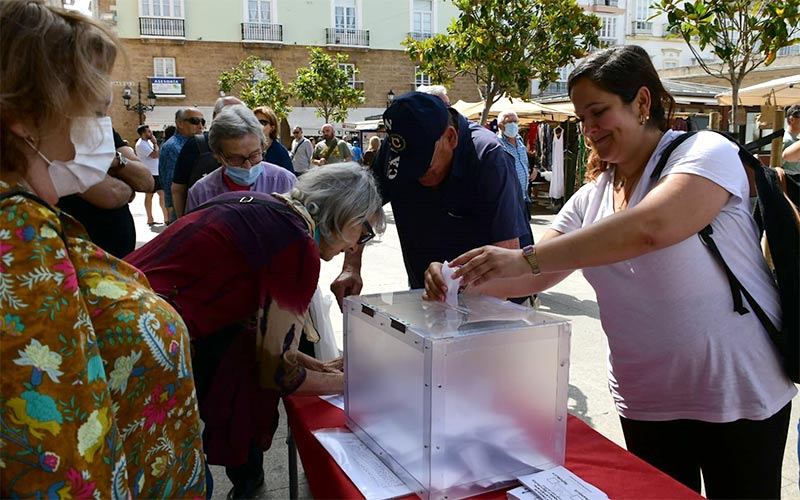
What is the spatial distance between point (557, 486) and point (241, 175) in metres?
2.25

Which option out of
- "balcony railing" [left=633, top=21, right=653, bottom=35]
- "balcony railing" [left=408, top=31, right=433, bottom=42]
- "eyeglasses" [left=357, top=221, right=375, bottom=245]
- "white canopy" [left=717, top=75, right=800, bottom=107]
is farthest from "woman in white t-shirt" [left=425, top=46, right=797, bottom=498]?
"balcony railing" [left=633, top=21, right=653, bottom=35]

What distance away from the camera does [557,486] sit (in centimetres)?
117

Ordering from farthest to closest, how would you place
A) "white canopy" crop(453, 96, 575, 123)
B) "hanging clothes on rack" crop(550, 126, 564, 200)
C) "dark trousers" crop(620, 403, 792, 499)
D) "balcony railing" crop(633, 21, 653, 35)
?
"balcony railing" crop(633, 21, 653, 35) < "white canopy" crop(453, 96, 575, 123) < "hanging clothes on rack" crop(550, 126, 564, 200) < "dark trousers" crop(620, 403, 792, 499)

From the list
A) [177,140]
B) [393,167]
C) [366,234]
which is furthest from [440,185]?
[177,140]

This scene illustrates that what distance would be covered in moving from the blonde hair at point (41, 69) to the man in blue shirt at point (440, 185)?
1065mm

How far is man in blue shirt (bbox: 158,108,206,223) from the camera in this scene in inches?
182

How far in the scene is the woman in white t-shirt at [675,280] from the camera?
49.8 inches

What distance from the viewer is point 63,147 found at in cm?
91

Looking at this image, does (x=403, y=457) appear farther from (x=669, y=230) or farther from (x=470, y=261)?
(x=669, y=230)

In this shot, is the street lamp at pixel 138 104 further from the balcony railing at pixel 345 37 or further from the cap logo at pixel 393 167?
the cap logo at pixel 393 167

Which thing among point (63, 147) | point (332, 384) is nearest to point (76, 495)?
point (63, 147)

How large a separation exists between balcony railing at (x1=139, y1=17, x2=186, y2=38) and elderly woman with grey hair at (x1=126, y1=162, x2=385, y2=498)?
28196 mm

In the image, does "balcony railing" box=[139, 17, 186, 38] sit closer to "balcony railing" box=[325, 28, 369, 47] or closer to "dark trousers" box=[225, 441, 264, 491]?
"balcony railing" box=[325, 28, 369, 47]

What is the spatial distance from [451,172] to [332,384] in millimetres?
830
